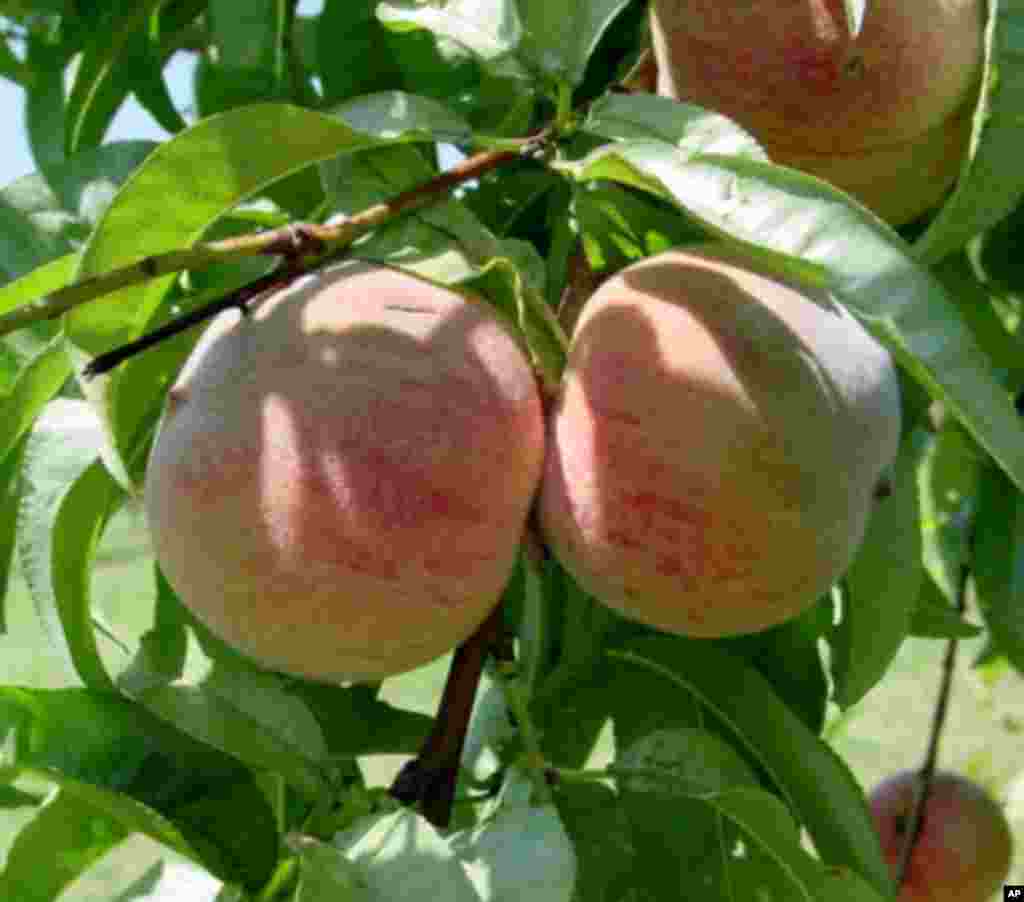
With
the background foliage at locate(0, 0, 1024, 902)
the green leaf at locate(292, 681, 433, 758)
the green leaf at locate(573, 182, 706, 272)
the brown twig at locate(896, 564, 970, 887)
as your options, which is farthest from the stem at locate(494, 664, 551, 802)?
the brown twig at locate(896, 564, 970, 887)

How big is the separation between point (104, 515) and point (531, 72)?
1.02 feet

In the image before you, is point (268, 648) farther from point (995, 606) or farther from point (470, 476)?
point (995, 606)

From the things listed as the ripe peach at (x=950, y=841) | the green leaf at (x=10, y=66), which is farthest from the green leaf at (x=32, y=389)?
the ripe peach at (x=950, y=841)

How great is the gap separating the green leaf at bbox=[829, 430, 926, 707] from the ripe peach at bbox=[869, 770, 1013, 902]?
0.82 metres

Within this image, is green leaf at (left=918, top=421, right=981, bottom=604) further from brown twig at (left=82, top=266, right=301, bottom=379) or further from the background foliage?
brown twig at (left=82, top=266, right=301, bottom=379)

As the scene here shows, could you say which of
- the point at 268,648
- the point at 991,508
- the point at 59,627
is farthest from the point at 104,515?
the point at 991,508

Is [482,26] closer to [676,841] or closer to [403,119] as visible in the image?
[403,119]

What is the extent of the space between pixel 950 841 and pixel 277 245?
122cm

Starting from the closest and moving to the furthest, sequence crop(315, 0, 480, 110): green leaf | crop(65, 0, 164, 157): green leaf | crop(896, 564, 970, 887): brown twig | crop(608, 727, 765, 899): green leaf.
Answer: crop(608, 727, 765, 899): green leaf, crop(315, 0, 480, 110): green leaf, crop(65, 0, 164, 157): green leaf, crop(896, 564, 970, 887): brown twig

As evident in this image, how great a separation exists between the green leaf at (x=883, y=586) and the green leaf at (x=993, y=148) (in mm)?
161

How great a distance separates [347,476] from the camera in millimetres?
725

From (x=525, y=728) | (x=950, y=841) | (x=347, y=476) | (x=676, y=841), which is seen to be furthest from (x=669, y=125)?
(x=950, y=841)

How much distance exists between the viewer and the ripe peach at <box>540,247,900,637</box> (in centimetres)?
74

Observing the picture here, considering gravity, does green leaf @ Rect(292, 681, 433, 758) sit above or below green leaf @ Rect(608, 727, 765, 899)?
above
